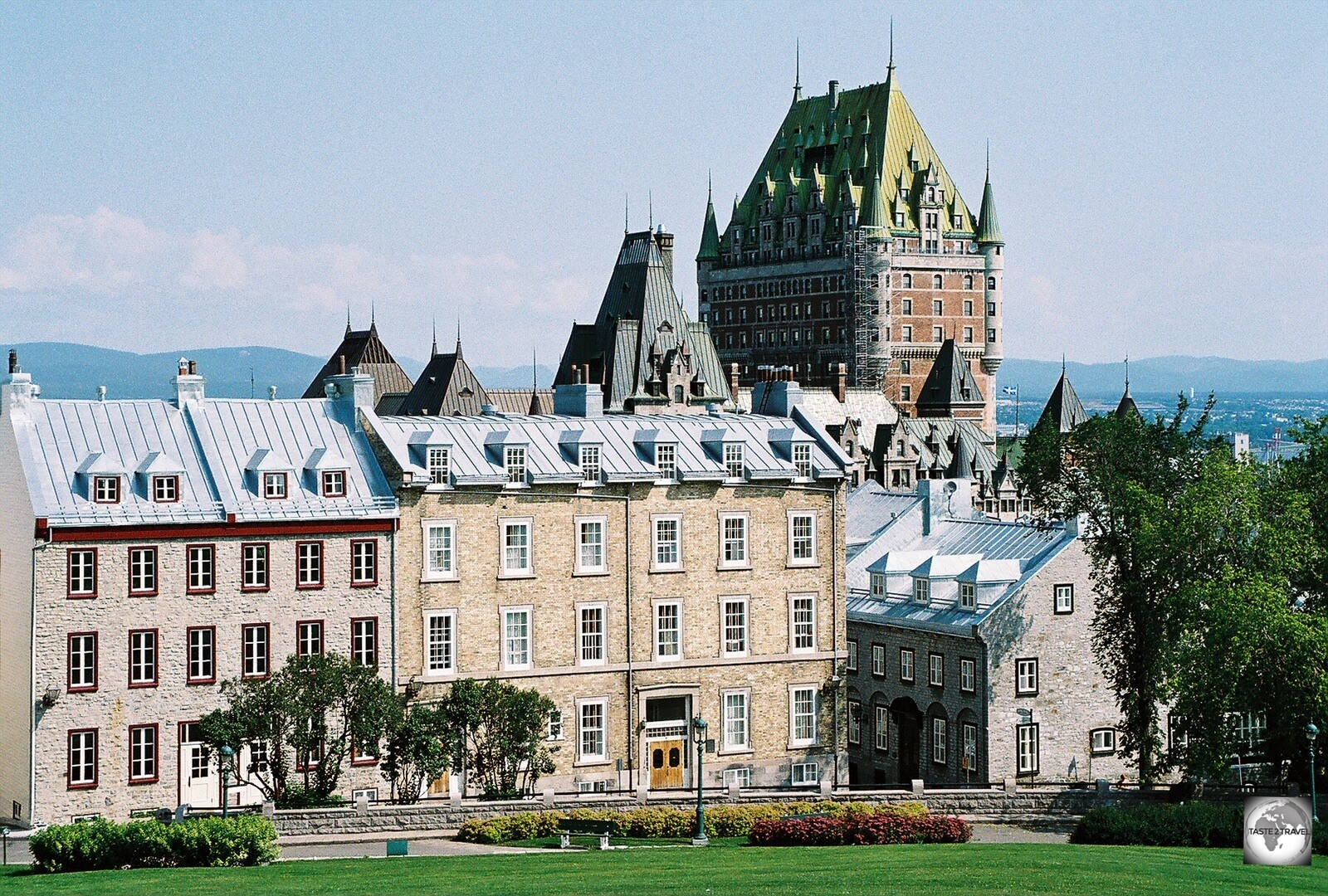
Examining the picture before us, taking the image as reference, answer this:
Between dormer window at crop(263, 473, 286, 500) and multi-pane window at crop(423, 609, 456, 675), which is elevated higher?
dormer window at crop(263, 473, 286, 500)

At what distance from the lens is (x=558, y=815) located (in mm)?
56750

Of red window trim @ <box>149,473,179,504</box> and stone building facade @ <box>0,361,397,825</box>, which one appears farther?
red window trim @ <box>149,473,179,504</box>

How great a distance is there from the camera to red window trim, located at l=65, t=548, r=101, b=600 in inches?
2313

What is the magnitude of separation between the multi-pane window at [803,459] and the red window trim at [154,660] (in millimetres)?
24438

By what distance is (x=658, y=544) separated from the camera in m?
68.6

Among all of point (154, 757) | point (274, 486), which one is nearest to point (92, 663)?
point (154, 757)

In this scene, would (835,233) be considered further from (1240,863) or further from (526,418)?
(1240,863)

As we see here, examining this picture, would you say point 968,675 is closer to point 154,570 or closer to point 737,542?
point 737,542

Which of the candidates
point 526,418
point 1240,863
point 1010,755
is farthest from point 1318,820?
point 526,418

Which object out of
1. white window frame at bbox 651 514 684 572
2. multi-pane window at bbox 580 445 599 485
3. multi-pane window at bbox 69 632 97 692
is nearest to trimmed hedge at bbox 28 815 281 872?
multi-pane window at bbox 69 632 97 692

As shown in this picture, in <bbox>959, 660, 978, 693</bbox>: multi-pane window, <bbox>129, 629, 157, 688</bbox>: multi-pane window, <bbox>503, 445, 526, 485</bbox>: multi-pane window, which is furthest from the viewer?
<bbox>959, 660, 978, 693</bbox>: multi-pane window

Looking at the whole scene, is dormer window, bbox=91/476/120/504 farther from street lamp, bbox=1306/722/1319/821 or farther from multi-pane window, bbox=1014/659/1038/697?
street lamp, bbox=1306/722/1319/821

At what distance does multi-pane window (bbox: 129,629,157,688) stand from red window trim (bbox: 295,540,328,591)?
4975 millimetres

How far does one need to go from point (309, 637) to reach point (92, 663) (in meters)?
7.10
